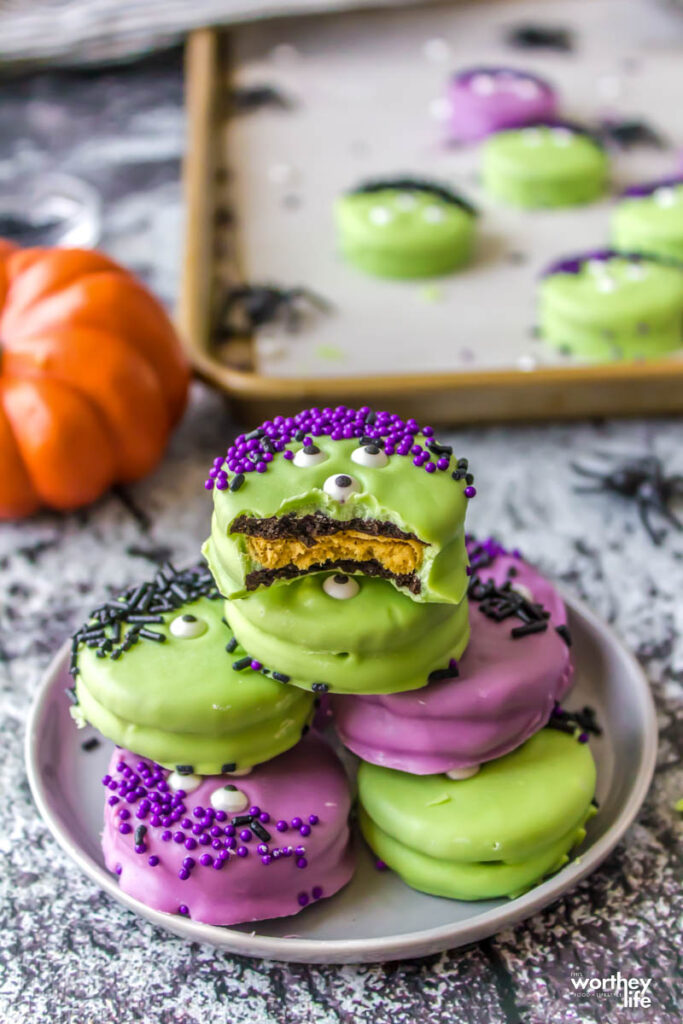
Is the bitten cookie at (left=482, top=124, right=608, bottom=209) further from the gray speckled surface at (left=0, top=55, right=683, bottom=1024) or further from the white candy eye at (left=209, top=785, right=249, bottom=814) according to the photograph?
the white candy eye at (left=209, top=785, right=249, bottom=814)

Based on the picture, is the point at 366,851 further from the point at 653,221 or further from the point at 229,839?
the point at 653,221

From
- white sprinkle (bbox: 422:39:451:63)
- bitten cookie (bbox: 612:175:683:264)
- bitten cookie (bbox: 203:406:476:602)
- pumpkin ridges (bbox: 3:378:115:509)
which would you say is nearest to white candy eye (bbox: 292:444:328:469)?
bitten cookie (bbox: 203:406:476:602)

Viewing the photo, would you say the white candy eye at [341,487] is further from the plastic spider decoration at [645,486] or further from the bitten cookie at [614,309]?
the bitten cookie at [614,309]

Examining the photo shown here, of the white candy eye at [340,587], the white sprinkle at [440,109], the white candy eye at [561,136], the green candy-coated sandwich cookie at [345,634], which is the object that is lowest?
the white sprinkle at [440,109]

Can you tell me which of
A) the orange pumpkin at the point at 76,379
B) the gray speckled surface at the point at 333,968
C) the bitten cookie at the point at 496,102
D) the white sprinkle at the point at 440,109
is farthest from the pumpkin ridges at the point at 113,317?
the white sprinkle at the point at 440,109

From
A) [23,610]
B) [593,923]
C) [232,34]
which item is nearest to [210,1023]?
[593,923]

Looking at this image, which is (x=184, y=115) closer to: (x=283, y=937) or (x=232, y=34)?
(x=232, y=34)
